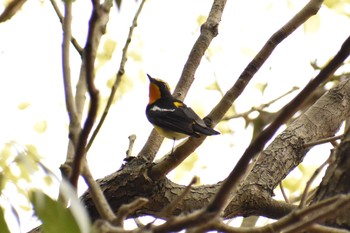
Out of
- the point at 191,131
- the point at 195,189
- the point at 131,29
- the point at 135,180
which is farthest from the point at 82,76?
the point at 191,131

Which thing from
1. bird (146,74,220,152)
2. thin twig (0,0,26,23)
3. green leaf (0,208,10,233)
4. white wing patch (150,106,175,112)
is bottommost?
green leaf (0,208,10,233)

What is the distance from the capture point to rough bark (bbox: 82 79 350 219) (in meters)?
2.50

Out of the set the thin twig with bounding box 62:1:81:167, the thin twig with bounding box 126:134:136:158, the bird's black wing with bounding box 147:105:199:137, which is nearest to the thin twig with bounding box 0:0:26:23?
the thin twig with bounding box 62:1:81:167

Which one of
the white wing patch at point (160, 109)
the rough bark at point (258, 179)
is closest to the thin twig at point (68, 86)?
the rough bark at point (258, 179)

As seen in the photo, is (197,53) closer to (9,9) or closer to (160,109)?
(160,109)

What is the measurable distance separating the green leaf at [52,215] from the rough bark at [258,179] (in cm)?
125

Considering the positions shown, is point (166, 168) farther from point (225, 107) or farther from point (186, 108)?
point (186, 108)

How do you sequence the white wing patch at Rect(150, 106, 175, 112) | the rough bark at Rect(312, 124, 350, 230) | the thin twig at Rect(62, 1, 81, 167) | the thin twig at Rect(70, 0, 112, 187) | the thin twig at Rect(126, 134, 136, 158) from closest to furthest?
the thin twig at Rect(70, 0, 112, 187) → the thin twig at Rect(62, 1, 81, 167) → the rough bark at Rect(312, 124, 350, 230) → the thin twig at Rect(126, 134, 136, 158) → the white wing patch at Rect(150, 106, 175, 112)

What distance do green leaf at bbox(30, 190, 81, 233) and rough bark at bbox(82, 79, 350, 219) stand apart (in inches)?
49.2

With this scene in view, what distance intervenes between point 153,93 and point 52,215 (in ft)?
10.6

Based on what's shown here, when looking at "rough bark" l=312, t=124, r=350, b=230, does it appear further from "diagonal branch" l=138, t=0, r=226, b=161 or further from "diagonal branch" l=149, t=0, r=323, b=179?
"diagonal branch" l=138, t=0, r=226, b=161

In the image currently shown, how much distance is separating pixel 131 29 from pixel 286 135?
4.78ft

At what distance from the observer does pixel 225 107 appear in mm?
2229

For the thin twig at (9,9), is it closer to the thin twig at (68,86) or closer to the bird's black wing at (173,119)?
the thin twig at (68,86)
